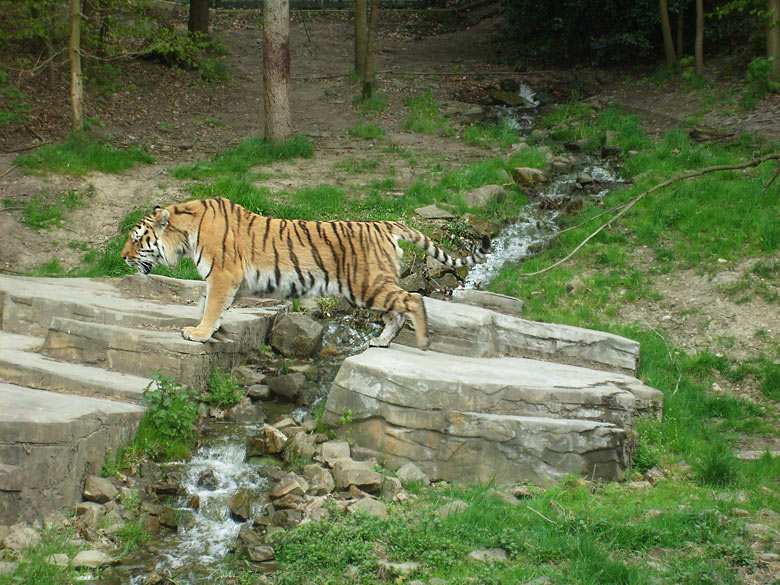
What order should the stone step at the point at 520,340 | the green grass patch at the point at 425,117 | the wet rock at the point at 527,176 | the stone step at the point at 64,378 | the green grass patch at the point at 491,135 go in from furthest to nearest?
1. the green grass patch at the point at 425,117
2. the green grass patch at the point at 491,135
3. the wet rock at the point at 527,176
4. the stone step at the point at 520,340
5. the stone step at the point at 64,378

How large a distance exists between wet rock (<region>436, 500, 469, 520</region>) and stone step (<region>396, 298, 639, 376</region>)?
239cm

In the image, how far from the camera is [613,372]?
7949mm

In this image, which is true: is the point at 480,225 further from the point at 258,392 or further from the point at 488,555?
the point at 488,555

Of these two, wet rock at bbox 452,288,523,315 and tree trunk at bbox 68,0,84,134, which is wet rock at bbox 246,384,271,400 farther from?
tree trunk at bbox 68,0,84,134

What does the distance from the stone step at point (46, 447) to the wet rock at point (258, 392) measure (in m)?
1.92

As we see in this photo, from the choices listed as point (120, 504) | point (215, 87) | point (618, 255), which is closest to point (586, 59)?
point (215, 87)

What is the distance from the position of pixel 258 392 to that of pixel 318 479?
2010mm

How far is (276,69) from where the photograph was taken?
14445 millimetres

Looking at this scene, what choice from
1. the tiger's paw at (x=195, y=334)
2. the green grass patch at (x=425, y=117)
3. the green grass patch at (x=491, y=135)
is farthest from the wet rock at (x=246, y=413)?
the green grass patch at (x=425, y=117)

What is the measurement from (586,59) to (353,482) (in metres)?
17.8

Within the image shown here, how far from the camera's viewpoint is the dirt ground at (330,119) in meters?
10.1

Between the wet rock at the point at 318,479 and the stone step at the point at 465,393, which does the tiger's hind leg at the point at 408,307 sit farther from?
the wet rock at the point at 318,479

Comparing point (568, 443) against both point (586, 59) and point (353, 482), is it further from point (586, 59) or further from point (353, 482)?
point (586, 59)

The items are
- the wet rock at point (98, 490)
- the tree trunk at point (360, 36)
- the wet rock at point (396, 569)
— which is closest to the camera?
the wet rock at point (396, 569)
